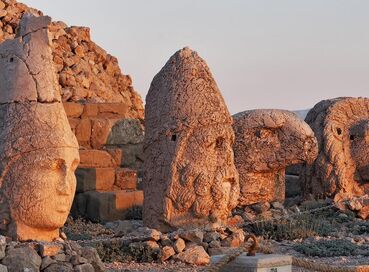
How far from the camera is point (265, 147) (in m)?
13.8

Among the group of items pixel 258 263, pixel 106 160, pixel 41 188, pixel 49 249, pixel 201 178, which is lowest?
pixel 49 249

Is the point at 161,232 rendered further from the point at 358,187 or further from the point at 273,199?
the point at 358,187

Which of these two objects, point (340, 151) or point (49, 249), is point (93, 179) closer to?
point (340, 151)

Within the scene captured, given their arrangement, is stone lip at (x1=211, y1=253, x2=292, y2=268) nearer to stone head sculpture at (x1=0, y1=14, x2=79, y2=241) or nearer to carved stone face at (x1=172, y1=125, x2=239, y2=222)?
stone head sculpture at (x1=0, y1=14, x2=79, y2=241)

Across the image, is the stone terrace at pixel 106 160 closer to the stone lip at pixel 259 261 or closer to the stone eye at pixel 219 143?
the stone eye at pixel 219 143

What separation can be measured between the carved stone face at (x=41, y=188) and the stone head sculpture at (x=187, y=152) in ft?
5.17

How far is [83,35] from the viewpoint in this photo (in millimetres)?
22891

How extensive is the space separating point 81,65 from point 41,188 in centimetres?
1220

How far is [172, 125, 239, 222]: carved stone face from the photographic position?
10.8 metres

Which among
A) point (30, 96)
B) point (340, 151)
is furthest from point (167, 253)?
point (340, 151)

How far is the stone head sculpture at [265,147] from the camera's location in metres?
13.8

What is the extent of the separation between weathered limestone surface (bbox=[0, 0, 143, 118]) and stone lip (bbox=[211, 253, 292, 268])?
13267 mm

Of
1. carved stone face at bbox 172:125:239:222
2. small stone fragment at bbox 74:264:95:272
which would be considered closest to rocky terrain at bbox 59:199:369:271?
carved stone face at bbox 172:125:239:222

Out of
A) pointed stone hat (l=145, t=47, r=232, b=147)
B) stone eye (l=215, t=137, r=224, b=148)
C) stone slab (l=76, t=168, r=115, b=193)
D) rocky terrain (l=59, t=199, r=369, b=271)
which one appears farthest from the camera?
stone slab (l=76, t=168, r=115, b=193)
